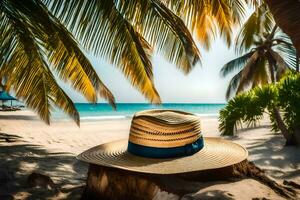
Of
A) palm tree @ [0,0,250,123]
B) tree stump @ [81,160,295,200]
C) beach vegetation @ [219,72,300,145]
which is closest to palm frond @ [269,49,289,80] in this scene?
beach vegetation @ [219,72,300,145]

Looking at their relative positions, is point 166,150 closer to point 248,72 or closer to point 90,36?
point 90,36

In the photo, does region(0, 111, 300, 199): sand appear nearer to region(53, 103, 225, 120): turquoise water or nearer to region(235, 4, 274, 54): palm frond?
region(235, 4, 274, 54): palm frond

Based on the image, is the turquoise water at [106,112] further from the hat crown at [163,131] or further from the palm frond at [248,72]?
the hat crown at [163,131]

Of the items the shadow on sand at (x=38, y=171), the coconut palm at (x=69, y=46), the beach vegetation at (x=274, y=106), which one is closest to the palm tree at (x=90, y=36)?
the coconut palm at (x=69, y=46)

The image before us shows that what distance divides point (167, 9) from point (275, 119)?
12.2 ft

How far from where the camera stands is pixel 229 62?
65.9ft

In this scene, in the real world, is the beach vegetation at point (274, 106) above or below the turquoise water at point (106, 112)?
above

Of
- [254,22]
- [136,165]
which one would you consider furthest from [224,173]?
[254,22]

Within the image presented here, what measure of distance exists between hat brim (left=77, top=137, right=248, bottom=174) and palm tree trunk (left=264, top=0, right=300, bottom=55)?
916 millimetres

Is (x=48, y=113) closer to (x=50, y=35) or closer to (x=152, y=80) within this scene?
(x=50, y=35)

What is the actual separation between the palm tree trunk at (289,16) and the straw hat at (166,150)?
0.93 metres

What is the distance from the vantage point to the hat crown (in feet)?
6.99

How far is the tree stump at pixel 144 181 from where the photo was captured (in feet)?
8.14

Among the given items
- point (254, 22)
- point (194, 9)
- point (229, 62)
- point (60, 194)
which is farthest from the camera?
point (229, 62)
